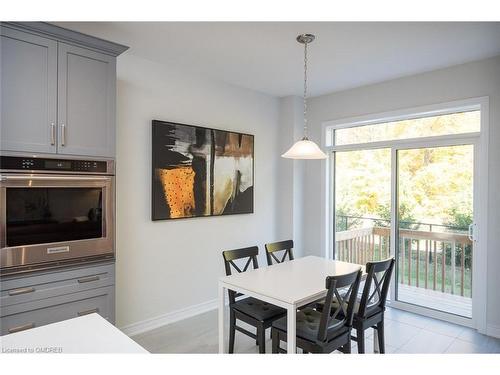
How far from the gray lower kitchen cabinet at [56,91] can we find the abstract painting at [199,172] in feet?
2.68

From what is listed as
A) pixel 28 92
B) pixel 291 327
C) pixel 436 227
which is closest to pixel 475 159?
pixel 436 227

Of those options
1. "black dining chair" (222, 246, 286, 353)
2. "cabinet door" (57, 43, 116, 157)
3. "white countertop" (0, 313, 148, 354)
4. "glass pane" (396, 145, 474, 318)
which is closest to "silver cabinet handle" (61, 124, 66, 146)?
"cabinet door" (57, 43, 116, 157)

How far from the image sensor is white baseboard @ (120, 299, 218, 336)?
314 centimetres

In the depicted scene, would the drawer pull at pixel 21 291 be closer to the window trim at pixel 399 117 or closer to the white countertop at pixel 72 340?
the white countertop at pixel 72 340

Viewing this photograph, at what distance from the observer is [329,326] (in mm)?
2141

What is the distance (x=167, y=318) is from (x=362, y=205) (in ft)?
8.95

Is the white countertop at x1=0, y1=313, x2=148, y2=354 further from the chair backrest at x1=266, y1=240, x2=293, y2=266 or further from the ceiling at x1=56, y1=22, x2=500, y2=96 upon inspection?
the ceiling at x1=56, y1=22, x2=500, y2=96

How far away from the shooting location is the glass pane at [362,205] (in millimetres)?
4059

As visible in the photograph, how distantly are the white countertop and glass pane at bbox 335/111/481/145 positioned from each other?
364 cm

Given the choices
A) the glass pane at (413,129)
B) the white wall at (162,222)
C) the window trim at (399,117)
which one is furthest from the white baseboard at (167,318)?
the glass pane at (413,129)

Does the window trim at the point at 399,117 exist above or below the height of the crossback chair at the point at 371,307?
above

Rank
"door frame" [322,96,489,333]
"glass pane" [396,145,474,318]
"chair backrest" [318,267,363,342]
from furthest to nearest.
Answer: "glass pane" [396,145,474,318]
"door frame" [322,96,489,333]
"chair backrest" [318,267,363,342]

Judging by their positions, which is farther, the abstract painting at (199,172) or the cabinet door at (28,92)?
the abstract painting at (199,172)

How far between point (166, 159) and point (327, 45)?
188cm
